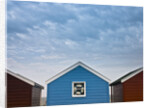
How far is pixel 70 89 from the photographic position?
27.9ft

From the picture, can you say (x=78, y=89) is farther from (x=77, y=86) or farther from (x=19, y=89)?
(x=19, y=89)

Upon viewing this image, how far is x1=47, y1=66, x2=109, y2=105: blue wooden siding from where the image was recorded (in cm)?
847

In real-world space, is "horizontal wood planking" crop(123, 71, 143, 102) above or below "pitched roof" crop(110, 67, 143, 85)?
below

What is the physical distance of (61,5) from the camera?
29.5 ft

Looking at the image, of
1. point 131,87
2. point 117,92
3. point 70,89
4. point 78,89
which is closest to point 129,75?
point 131,87

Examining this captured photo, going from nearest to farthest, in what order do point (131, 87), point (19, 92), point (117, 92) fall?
point (19, 92) < point (131, 87) < point (117, 92)

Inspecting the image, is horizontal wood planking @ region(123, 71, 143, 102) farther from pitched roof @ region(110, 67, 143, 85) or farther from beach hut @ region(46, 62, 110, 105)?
beach hut @ region(46, 62, 110, 105)

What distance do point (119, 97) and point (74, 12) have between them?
3.08 metres

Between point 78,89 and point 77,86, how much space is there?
103 millimetres

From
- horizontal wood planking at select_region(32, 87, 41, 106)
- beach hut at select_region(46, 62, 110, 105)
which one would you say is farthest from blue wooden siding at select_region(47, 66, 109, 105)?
horizontal wood planking at select_region(32, 87, 41, 106)

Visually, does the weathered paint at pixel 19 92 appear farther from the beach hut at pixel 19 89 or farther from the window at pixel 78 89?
the window at pixel 78 89

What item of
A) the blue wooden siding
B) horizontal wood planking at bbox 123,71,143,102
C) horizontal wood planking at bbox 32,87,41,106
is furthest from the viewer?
horizontal wood planking at bbox 123,71,143,102

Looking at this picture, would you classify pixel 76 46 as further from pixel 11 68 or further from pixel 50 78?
pixel 11 68
